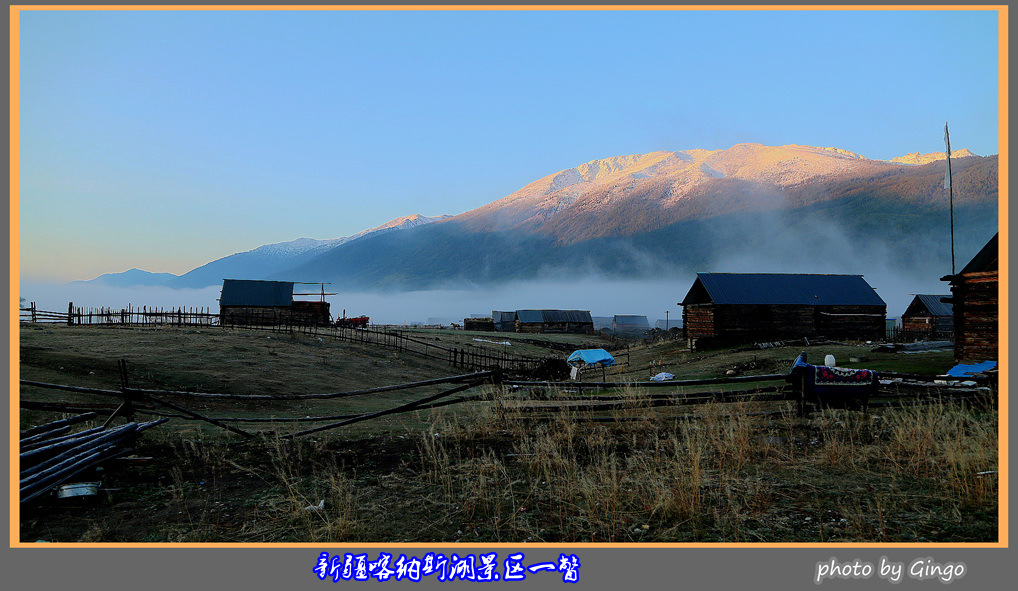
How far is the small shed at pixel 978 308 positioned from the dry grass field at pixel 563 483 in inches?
483

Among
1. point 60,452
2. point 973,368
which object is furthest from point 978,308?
point 60,452

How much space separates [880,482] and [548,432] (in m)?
4.59

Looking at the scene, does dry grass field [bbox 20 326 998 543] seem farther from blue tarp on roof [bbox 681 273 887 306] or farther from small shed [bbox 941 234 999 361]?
blue tarp on roof [bbox 681 273 887 306]

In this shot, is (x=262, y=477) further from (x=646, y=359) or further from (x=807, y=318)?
(x=807, y=318)

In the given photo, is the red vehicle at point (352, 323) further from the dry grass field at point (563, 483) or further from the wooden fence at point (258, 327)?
the dry grass field at point (563, 483)

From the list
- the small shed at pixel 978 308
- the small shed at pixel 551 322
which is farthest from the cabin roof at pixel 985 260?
the small shed at pixel 551 322

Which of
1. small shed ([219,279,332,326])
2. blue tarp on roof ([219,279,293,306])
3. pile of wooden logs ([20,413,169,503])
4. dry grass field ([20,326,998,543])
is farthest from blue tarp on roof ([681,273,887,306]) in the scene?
blue tarp on roof ([219,279,293,306])

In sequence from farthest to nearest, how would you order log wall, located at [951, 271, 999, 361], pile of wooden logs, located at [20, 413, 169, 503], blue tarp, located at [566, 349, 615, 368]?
1. blue tarp, located at [566, 349, 615, 368]
2. log wall, located at [951, 271, 999, 361]
3. pile of wooden logs, located at [20, 413, 169, 503]

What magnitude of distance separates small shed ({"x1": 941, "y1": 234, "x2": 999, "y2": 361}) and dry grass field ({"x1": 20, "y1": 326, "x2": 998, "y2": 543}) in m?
12.3

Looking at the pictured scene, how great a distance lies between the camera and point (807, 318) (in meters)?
42.2

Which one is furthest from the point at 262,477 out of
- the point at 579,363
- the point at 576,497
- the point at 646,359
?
the point at 646,359

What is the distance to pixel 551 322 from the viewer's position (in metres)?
90.7

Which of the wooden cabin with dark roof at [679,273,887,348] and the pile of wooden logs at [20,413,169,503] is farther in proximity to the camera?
the wooden cabin with dark roof at [679,273,887,348]

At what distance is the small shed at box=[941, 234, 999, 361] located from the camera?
2000 centimetres
